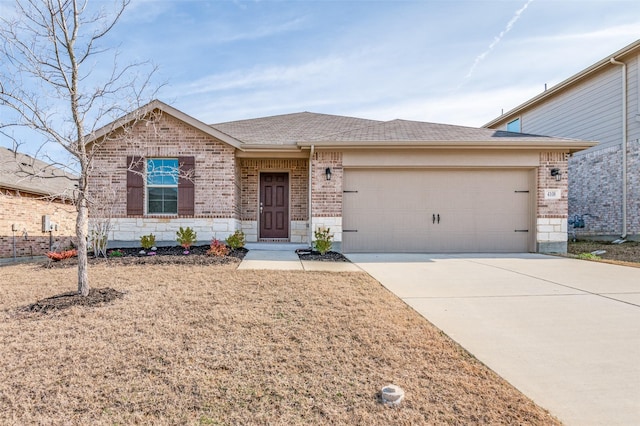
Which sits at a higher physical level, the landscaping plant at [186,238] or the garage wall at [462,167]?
the garage wall at [462,167]

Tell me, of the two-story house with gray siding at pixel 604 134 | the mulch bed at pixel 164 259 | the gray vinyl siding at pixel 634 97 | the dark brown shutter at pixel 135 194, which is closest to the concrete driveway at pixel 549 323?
the mulch bed at pixel 164 259

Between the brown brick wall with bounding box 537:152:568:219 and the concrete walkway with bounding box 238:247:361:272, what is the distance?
571cm

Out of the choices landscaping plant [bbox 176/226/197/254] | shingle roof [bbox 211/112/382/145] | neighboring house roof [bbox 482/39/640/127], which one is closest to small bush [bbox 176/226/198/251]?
landscaping plant [bbox 176/226/197/254]

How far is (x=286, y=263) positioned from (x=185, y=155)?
14.7ft

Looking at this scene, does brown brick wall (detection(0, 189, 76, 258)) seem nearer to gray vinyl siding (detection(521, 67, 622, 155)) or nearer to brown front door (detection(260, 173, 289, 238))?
brown front door (detection(260, 173, 289, 238))

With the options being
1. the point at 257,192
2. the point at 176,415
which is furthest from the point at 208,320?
the point at 257,192

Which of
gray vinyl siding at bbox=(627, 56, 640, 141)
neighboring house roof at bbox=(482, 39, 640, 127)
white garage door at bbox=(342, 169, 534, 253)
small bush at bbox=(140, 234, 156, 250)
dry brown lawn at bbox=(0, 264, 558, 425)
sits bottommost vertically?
dry brown lawn at bbox=(0, 264, 558, 425)

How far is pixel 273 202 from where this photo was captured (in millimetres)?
10922

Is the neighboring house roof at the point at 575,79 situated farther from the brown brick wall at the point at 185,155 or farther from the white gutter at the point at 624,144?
the brown brick wall at the point at 185,155

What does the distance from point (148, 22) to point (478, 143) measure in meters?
7.91

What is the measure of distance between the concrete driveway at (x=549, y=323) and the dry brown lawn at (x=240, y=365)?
0.27m

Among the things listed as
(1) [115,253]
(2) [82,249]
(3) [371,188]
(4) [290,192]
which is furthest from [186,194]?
(2) [82,249]

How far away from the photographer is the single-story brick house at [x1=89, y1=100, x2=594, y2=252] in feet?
29.9

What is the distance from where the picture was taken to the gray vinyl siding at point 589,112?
12.0m
